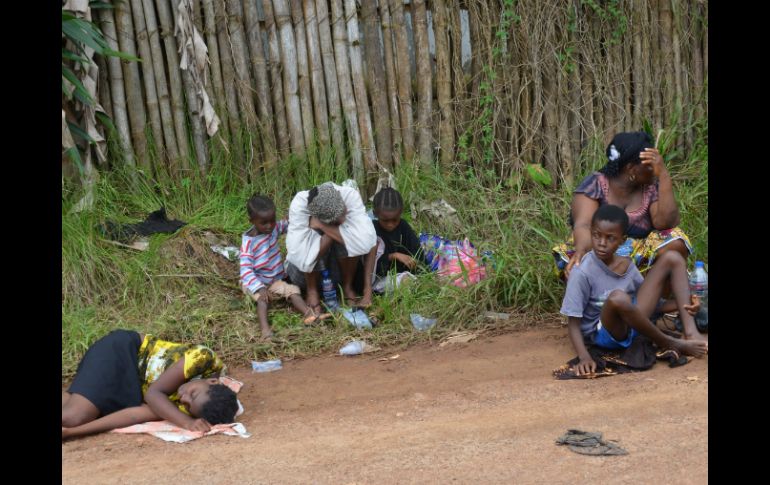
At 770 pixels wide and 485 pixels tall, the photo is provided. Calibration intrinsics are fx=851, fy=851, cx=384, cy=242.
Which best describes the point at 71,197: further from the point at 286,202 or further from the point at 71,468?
the point at 71,468

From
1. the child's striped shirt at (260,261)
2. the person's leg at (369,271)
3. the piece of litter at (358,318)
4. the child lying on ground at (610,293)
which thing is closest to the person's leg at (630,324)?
the child lying on ground at (610,293)

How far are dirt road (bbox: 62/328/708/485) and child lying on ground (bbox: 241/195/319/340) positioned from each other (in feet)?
2.08

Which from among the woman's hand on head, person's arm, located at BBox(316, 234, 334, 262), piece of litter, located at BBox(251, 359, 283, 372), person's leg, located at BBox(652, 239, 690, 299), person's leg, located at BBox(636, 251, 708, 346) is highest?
the woman's hand on head

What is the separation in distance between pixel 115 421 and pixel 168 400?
0.26 meters

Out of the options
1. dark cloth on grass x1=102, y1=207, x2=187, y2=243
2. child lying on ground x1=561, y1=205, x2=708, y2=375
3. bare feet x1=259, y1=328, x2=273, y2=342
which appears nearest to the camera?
child lying on ground x1=561, y1=205, x2=708, y2=375

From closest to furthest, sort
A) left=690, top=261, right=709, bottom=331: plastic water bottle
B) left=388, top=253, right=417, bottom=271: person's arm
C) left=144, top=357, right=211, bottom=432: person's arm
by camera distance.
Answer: left=144, top=357, right=211, bottom=432: person's arm, left=690, top=261, right=709, bottom=331: plastic water bottle, left=388, top=253, right=417, bottom=271: person's arm

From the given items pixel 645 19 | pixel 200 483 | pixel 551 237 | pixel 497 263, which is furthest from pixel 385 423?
pixel 645 19

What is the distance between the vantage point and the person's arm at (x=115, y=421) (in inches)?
157

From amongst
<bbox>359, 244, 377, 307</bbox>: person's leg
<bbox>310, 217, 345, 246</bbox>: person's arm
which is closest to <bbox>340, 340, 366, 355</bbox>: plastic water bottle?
<bbox>359, 244, 377, 307</bbox>: person's leg

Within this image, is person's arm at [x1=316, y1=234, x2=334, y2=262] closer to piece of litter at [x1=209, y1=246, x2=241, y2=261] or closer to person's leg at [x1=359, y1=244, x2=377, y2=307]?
person's leg at [x1=359, y1=244, x2=377, y2=307]

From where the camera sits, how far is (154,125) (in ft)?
21.6

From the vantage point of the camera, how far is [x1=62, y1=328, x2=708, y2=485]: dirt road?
3.26 meters

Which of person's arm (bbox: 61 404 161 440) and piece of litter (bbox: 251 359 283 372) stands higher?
person's arm (bbox: 61 404 161 440)

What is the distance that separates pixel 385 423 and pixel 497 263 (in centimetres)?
189
